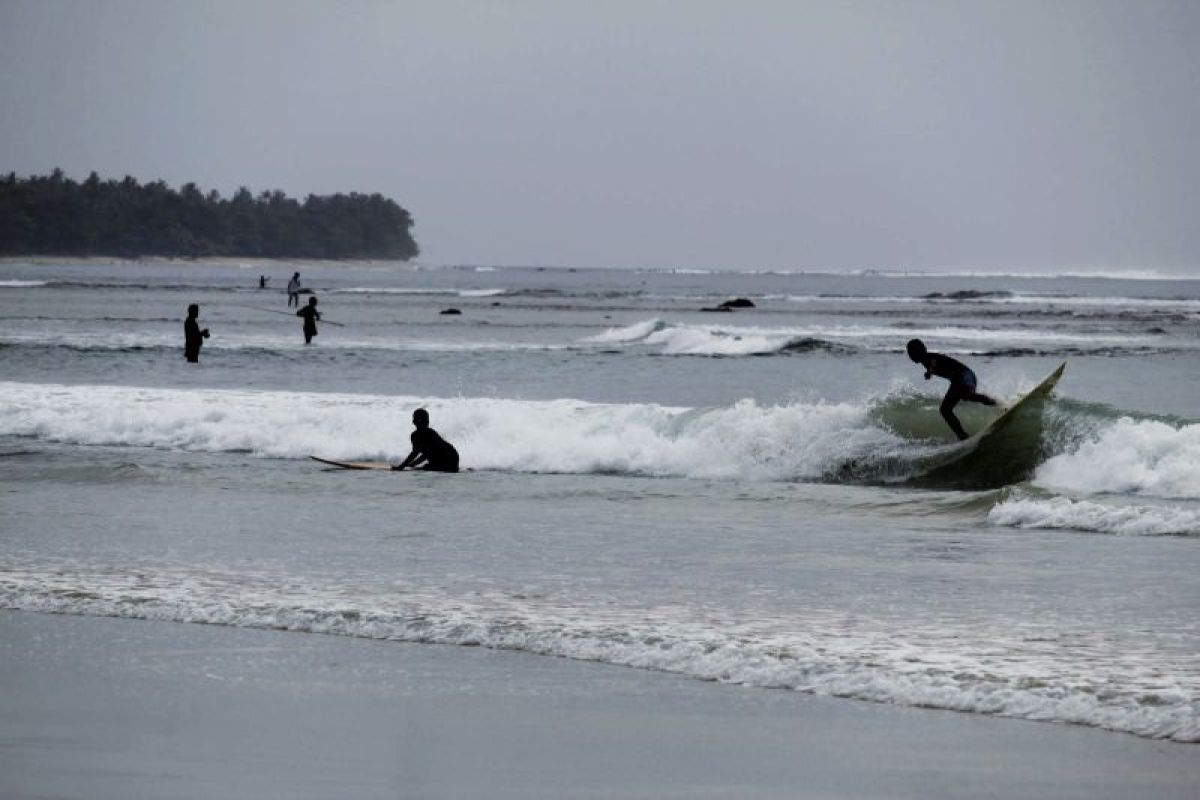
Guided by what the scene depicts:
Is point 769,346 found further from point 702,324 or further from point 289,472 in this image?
point 289,472

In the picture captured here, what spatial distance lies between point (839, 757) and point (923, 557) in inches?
224

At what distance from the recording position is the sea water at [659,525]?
8.60 metres

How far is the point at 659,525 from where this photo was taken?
14.0 meters

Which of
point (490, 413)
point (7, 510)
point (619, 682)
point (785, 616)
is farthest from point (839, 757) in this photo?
point (490, 413)

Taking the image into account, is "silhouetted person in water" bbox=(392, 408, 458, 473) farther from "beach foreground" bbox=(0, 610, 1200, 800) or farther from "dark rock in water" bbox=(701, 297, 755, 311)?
"dark rock in water" bbox=(701, 297, 755, 311)

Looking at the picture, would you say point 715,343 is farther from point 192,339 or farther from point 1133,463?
point 1133,463

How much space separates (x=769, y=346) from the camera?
4694 cm

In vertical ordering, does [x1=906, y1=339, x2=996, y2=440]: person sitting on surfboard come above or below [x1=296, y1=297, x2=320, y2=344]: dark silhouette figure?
above

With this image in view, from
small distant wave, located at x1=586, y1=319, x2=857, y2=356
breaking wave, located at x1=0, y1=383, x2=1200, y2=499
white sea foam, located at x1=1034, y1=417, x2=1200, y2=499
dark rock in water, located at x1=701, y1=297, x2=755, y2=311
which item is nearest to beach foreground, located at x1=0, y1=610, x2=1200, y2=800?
breaking wave, located at x1=0, y1=383, x2=1200, y2=499

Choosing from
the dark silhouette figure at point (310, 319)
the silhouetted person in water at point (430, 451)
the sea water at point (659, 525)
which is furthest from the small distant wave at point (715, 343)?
the silhouetted person in water at point (430, 451)

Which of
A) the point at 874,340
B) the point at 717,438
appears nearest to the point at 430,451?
the point at 717,438

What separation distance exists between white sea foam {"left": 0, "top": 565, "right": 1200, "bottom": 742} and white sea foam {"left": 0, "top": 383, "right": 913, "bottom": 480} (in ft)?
31.5

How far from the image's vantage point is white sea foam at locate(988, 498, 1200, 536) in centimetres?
1320

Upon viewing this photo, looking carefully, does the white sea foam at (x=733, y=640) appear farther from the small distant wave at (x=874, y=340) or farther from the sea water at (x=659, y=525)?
the small distant wave at (x=874, y=340)
